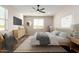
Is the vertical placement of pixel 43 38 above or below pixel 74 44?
above

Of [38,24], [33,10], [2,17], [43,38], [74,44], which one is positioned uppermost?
[33,10]

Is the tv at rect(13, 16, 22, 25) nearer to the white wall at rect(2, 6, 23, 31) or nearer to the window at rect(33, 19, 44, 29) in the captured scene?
the white wall at rect(2, 6, 23, 31)

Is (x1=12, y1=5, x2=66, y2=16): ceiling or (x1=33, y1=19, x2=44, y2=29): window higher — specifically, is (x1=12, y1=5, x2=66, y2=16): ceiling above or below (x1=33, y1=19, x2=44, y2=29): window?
above

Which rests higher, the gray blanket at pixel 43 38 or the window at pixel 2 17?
the window at pixel 2 17

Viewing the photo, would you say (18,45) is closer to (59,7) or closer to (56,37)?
(56,37)

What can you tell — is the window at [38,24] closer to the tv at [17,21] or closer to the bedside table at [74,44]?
the tv at [17,21]

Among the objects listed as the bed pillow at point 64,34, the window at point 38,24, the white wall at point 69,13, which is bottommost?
the bed pillow at point 64,34

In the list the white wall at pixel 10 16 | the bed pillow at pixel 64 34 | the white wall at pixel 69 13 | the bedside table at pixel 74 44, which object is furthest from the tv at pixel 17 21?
the bedside table at pixel 74 44

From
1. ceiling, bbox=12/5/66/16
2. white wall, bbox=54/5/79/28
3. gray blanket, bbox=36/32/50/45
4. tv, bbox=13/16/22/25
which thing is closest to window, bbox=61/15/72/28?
white wall, bbox=54/5/79/28

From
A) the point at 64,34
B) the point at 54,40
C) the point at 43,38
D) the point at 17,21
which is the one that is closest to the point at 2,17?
the point at 17,21

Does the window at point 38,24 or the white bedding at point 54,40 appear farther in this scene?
the window at point 38,24

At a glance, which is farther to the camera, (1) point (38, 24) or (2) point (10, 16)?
(1) point (38, 24)

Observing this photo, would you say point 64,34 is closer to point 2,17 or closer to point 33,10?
point 33,10
